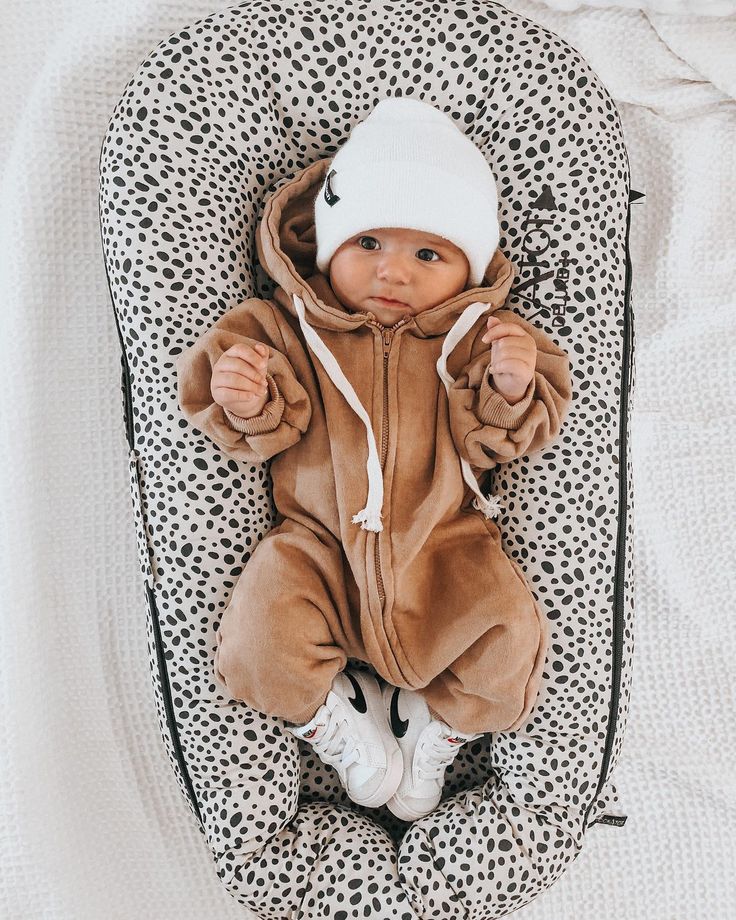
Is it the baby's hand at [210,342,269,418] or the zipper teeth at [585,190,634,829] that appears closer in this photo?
the baby's hand at [210,342,269,418]

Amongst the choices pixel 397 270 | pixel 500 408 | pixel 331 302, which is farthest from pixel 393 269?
pixel 500 408

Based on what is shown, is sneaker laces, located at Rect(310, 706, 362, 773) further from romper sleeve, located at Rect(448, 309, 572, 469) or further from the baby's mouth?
the baby's mouth

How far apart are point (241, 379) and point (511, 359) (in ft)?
1.04

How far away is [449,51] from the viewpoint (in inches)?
50.9

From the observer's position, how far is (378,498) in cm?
115

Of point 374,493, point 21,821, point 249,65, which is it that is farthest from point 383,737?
point 249,65

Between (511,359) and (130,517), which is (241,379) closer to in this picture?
(511,359)

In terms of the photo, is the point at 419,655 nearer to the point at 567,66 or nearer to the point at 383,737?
the point at 383,737

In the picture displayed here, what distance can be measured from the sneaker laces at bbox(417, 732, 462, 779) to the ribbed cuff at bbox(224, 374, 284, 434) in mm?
445

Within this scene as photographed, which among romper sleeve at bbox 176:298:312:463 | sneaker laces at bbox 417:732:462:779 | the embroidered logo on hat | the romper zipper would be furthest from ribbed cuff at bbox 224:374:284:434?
sneaker laces at bbox 417:732:462:779

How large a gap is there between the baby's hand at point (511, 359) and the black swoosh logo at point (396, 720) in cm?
43

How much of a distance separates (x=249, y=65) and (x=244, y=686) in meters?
0.81

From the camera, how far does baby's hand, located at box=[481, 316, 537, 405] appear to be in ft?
3.65

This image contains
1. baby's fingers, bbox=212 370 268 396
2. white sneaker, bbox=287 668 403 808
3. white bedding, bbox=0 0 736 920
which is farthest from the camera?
white bedding, bbox=0 0 736 920
